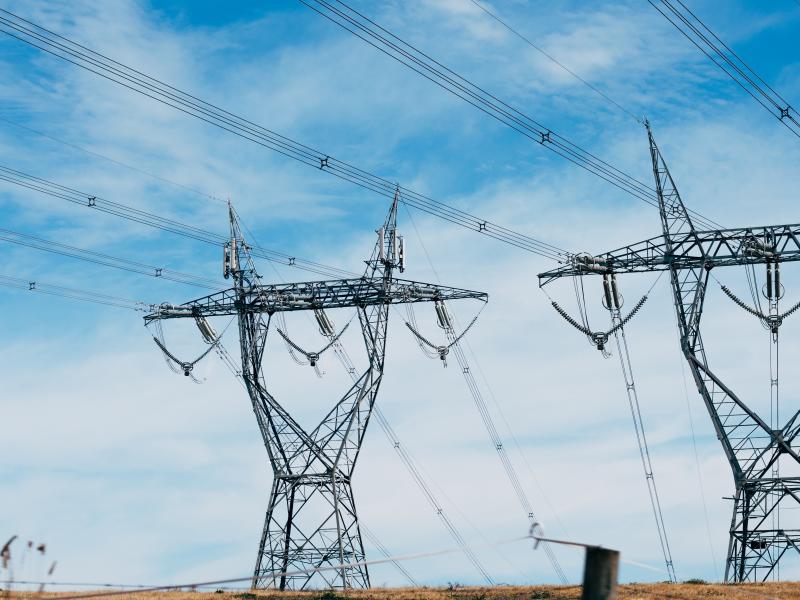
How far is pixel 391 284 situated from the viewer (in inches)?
2036

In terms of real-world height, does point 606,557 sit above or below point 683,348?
below

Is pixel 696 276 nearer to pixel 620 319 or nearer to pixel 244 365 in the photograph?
pixel 620 319

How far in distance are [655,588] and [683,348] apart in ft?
54.6

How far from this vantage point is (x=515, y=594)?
34.8m

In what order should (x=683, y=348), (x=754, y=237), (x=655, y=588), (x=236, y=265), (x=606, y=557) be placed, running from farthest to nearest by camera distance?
(x=236, y=265)
(x=683, y=348)
(x=754, y=237)
(x=655, y=588)
(x=606, y=557)

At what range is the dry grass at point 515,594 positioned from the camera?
32750 millimetres

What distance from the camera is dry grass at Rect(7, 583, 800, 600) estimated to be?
3275 cm

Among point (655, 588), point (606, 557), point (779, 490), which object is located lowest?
point (606, 557)

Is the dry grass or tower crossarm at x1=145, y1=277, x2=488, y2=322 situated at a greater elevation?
tower crossarm at x1=145, y1=277, x2=488, y2=322

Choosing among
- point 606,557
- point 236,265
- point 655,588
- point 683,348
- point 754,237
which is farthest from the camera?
point 236,265

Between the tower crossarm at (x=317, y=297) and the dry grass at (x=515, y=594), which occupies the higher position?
the tower crossarm at (x=317, y=297)

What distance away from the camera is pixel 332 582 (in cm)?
5066

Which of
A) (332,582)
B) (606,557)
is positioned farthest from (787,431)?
(606,557)

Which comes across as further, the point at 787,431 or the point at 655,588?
the point at 787,431
